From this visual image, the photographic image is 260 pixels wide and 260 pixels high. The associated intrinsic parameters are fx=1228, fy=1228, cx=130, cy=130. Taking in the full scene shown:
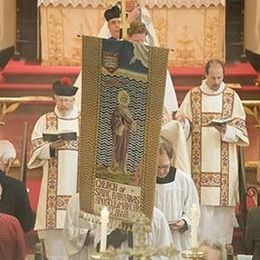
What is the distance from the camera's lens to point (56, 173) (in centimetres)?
1178

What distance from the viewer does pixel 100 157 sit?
31.2ft

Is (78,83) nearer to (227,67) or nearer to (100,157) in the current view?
(100,157)

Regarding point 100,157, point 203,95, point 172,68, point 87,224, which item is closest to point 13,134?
point 172,68

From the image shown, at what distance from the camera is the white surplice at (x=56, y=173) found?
11.7m

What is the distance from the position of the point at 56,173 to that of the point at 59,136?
420 millimetres

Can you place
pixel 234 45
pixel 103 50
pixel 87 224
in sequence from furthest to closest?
pixel 234 45 < pixel 87 224 < pixel 103 50

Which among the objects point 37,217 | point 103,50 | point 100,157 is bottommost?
point 37,217

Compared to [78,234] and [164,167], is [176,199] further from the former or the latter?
[78,234]

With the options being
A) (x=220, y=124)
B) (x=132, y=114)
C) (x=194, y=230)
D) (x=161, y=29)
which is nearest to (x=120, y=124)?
(x=132, y=114)

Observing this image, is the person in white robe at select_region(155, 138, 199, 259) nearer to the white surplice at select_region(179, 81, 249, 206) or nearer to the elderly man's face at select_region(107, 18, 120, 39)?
the white surplice at select_region(179, 81, 249, 206)

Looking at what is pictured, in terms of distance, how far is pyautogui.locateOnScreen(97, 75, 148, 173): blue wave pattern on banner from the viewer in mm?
9203

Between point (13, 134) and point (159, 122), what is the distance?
6.06 meters

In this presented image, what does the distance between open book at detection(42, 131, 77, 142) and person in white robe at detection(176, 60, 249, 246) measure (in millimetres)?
1124

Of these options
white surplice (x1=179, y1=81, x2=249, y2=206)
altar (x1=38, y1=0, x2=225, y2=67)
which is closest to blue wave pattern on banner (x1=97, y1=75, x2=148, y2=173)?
white surplice (x1=179, y1=81, x2=249, y2=206)
